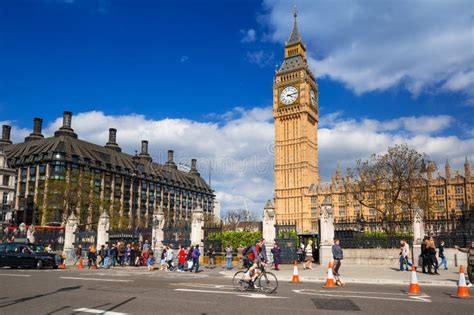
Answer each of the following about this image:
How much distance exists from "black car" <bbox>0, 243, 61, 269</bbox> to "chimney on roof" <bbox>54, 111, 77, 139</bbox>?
73.0 m

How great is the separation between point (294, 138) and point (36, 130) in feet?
204

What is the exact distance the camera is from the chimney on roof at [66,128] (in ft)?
309

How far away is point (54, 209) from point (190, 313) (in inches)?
2241

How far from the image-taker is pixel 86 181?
59469mm

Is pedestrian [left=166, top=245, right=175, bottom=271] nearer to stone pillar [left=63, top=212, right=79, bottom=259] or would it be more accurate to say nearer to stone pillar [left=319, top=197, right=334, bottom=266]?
stone pillar [left=319, top=197, right=334, bottom=266]

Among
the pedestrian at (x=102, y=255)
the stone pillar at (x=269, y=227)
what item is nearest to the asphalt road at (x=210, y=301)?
the pedestrian at (x=102, y=255)

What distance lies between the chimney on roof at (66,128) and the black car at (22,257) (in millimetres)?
72996

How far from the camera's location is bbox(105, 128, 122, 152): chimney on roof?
4439 inches

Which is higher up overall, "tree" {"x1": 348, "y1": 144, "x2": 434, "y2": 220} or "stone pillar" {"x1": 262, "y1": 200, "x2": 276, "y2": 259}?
"tree" {"x1": 348, "y1": 144, "x2": 434, "y2": 220}

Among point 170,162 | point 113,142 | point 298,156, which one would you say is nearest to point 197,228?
point 298,156

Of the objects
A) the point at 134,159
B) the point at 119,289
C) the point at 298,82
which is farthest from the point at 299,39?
the point at 119,289

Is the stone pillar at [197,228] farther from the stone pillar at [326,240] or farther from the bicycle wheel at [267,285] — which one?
the bicycle wheel at [267,285]

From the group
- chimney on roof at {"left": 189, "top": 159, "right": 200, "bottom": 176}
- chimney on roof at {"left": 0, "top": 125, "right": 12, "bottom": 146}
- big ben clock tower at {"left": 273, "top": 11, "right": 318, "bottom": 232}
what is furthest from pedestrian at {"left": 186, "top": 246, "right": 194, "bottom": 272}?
chimney on roof at {"left": 189, "top": 159, "right": 200, "bottom": 176}

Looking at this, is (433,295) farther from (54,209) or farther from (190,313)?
(54,209)
